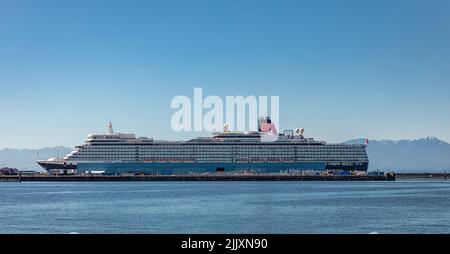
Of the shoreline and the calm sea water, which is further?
the shoreline

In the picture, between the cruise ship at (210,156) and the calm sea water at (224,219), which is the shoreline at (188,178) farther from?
the calm sea water at (224,219)

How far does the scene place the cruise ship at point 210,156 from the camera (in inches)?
3378

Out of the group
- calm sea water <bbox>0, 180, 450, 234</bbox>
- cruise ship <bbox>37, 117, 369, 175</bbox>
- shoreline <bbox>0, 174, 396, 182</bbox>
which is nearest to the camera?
calm sea water <bbox>0, 180, 450, 234</bbox>

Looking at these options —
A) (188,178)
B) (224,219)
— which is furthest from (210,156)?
(224,219)

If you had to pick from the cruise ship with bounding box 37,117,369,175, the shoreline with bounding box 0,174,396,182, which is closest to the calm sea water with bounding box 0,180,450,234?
the shoreline with bounding box 0,174,396,182

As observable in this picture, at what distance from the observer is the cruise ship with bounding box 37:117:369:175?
85.8m

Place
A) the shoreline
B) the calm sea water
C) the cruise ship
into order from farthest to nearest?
the cruise ship → the shoreline → the calm sea water

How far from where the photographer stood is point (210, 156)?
285ft

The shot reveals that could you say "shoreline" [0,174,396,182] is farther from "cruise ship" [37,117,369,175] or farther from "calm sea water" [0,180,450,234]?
"calm sea water" [0,180,450,234]

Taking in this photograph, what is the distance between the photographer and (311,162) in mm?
87938

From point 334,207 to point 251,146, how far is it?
182ft

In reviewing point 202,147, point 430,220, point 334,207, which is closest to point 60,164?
point 202,147

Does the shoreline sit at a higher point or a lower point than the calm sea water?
higher
